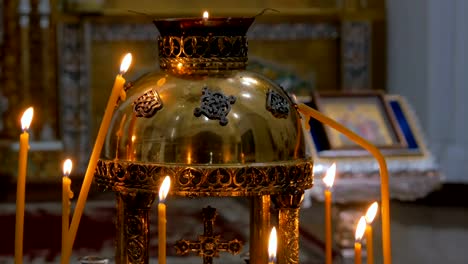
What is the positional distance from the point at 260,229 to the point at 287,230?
0.17 ft

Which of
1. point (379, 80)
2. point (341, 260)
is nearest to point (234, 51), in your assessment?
point (341, 260)

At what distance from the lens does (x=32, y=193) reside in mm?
6207

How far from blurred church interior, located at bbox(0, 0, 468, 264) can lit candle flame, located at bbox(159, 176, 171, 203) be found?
14.2ft

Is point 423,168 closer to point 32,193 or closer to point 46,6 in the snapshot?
point 32,193

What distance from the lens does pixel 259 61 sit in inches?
276

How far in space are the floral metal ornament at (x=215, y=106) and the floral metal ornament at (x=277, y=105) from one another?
0.07 metres

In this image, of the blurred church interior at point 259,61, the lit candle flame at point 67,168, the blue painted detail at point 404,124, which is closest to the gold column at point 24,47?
the blurred church interior at point 259,61

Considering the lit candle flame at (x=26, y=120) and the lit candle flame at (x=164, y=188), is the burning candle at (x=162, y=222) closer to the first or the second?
the lit candle flame at (x=164, y=188)

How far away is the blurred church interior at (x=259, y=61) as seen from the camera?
6.45 meters

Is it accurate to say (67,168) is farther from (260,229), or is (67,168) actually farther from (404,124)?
(404,124)

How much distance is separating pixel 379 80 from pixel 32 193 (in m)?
2.52

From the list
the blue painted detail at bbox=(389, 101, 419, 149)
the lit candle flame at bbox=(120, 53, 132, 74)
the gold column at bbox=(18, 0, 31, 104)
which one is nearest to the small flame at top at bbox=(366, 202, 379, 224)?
the lit candle flame at bbox=(120, 53, 132, 74)

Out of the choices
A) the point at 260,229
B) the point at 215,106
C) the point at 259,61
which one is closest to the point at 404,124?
the point at 260,229

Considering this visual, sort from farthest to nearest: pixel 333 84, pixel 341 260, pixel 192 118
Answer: pixel 333 84
pixel 341 260
pixel 192 118
